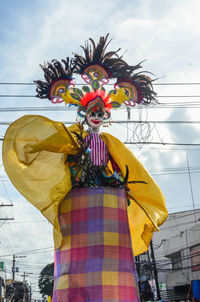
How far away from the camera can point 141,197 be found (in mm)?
6527

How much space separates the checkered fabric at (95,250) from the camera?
17.4ft

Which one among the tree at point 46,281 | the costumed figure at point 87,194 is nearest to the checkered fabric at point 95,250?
the costumed figure at point 87,194

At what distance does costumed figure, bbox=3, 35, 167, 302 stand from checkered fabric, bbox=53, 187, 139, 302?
0.4 inches

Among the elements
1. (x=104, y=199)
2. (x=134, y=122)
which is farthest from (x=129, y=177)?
(x=134, y=122)

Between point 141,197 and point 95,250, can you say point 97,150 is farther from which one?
point 95,250

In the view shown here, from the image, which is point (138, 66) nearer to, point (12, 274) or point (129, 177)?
point (129, 177)

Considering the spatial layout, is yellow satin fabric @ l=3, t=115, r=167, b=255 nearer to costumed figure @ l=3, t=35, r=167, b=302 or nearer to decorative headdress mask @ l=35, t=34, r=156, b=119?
costumed figure @ l=3, t=35, r=167, b=302

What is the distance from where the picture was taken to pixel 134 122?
9.45 metres

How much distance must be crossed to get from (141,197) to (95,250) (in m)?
1.39

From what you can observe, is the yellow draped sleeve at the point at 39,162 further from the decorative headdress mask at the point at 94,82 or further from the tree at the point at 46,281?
the tree at the point at 46,281

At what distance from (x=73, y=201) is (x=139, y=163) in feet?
4.63

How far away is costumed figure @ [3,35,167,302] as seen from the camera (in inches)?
213

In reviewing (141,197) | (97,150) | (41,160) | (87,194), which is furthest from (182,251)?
(41,160)

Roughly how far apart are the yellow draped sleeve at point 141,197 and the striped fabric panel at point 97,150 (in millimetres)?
124
